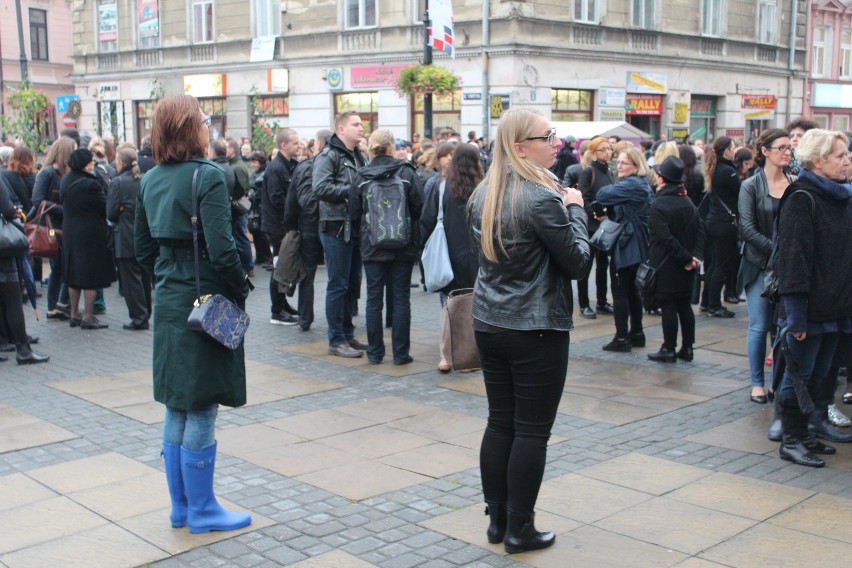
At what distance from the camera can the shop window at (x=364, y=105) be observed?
28.2 metres

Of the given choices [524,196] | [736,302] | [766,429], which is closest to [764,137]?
[766,429]

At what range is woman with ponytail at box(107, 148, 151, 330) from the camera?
10141 millimetres

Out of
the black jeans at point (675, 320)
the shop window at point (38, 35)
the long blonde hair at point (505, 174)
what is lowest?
the black jeans at point (675, 320)

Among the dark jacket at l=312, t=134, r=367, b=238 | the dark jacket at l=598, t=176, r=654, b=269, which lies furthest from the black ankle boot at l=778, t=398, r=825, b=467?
the dark jacket at l=312, t=134, r=367, b=238

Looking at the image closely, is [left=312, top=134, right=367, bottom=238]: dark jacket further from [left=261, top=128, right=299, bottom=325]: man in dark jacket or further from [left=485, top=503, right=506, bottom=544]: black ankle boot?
[left=485, top=503, right=506, bottom=544]: black ankle boot

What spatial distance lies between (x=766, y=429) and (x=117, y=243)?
684cm

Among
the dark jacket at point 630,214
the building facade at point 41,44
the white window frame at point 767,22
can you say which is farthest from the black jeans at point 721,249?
the building facade at point 41,44

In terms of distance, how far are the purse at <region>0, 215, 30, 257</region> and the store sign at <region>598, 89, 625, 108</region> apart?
67.6ft

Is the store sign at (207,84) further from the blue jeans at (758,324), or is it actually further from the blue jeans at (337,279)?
the blue jeans at (758,324)

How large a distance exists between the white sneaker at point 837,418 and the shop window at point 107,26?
3308 centimetres

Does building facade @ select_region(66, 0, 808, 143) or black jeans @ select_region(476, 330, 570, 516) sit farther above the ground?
building facade @ select_region(66, 0, 808, 143)

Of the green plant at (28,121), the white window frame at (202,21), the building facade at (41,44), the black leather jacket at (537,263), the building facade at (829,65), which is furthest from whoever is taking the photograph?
the building facade at (41,44)

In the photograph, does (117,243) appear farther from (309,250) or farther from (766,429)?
(766,429)

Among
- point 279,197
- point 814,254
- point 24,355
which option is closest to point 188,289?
point 814,254
